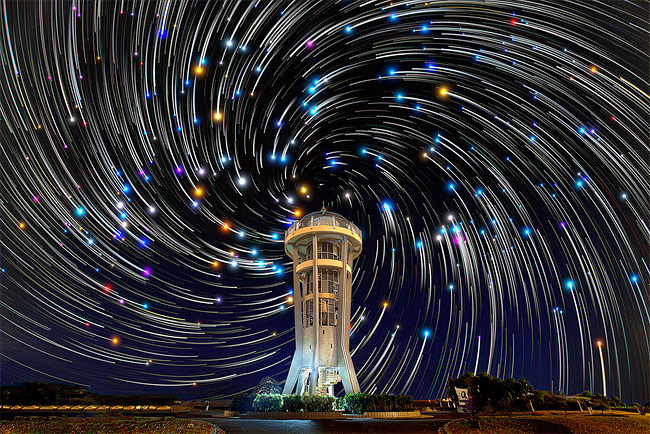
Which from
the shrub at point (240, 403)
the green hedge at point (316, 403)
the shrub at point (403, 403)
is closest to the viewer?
the green hedge at point (316, 403)

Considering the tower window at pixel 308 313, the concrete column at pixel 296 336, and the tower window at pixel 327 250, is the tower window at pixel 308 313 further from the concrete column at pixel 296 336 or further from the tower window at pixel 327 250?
the tower window at pixel 327 250

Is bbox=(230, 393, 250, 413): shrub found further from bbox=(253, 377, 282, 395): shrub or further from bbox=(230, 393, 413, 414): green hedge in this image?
bbox=(253, 377, 282, 395): shrub

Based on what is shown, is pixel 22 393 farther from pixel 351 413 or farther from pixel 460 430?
pixel 460 430

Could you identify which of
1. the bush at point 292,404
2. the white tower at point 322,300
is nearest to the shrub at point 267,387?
the white tower at point 322,300

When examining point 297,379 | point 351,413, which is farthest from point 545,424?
point 297,379

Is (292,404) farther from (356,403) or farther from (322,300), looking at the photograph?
(322,300)

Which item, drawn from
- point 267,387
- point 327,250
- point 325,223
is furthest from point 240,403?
point 325,223

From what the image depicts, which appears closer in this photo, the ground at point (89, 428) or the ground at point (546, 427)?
the ground at point (89, 428)
